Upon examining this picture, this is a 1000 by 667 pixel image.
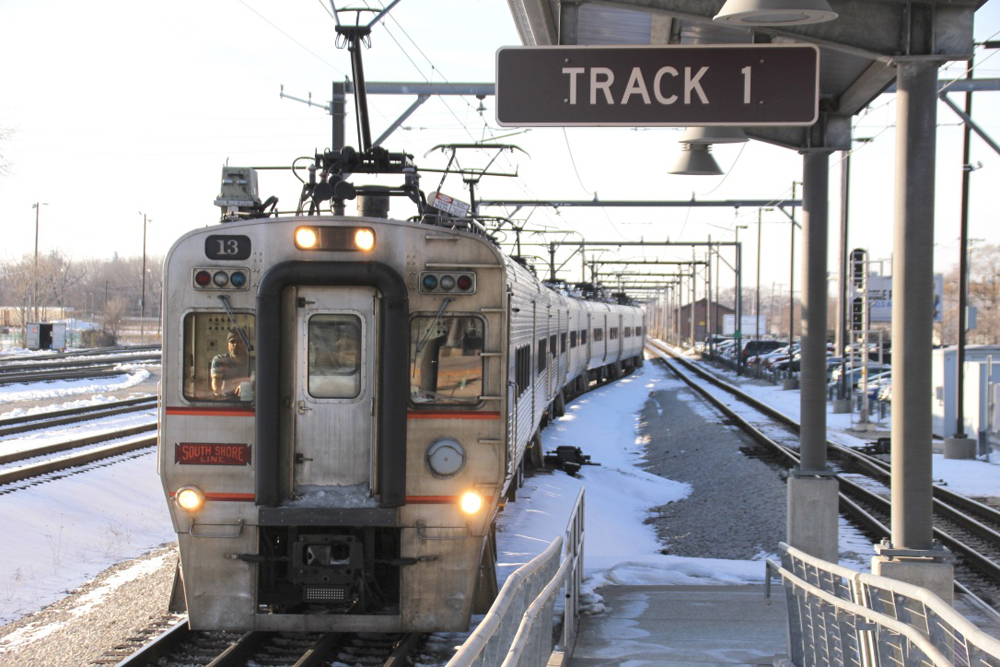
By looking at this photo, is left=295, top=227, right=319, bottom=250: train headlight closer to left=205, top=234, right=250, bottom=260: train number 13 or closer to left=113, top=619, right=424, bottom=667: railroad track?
left=205, top=234, right=250, bottom=260: train number 13

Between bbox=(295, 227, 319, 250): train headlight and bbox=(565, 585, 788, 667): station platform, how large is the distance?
3.33 m

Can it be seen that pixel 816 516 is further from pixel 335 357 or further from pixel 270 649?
pixel 270 649

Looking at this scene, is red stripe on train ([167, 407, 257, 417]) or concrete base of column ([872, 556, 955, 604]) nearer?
concrete base of column ([872, 556, 955, 604])

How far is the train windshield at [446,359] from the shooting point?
298 inches

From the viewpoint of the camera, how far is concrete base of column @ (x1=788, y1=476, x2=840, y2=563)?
10.0 meters

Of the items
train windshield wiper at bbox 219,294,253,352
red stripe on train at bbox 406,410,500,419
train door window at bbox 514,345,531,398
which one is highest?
train windshield wiper at bbox 219,294,253,352

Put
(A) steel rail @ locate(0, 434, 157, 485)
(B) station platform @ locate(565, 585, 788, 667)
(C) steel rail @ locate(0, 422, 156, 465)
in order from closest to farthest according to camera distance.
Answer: (B) station platform @ locate(565, 585, 788, 667) < (A) steel rail @ locate(0, 434, 157, 485) < (C) steel rail @ locate(0, 422, 156, 465)

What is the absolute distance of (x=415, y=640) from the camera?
7703 mm

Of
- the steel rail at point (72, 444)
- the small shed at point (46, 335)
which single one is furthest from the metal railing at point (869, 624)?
the small shed at point (46, 335)

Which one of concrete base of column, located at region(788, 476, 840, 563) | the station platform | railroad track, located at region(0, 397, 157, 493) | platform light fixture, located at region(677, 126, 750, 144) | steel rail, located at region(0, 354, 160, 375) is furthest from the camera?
steel rail, located at region(0, 354, 160, 375)

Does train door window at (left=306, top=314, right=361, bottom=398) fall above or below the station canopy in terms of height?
below

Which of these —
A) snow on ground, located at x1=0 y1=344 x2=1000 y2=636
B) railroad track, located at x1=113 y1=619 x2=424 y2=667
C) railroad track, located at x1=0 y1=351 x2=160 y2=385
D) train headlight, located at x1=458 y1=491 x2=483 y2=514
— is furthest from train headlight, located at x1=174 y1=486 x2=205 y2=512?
railroad track, located at x1=0 y1=351 x2=160 y2=385

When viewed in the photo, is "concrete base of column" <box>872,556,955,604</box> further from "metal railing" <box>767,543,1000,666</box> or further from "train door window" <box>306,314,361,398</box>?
"train door window" <box>306,314,361,398</box>

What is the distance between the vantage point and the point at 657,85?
6.31 m
